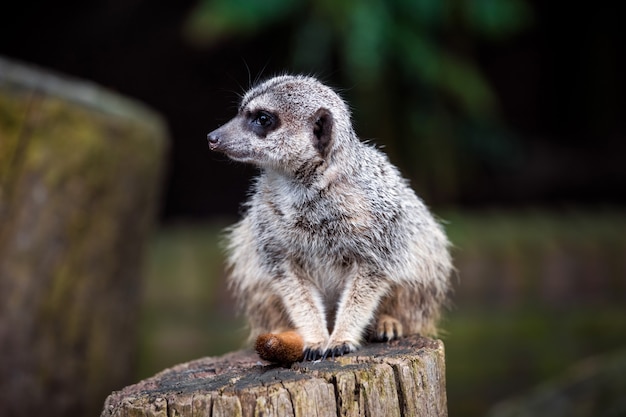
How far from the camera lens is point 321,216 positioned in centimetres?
315

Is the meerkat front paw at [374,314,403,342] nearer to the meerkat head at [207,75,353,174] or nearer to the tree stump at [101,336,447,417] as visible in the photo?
the tree stump at [101,336,447,417]

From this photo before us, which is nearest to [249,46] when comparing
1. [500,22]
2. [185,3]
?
[185,3]

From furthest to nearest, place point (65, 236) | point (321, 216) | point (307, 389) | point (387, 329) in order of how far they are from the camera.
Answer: point (65, 236), point (387, 329), point (321, 216), point (307, 389)

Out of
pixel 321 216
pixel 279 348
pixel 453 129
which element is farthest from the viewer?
pixel 453 129

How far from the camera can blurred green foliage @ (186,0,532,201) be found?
7460 mm

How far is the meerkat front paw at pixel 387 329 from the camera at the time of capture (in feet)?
10.9

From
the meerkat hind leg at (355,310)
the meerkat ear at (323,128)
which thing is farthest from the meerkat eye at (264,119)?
the meerkat hind leg at (355,310)

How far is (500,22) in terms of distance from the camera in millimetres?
7809

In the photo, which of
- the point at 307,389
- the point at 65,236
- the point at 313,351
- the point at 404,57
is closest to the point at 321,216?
the point at 313,351

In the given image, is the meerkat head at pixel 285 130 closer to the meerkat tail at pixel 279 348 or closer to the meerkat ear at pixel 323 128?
the meerkat ear at pixel 323 128

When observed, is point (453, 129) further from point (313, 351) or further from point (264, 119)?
point (313, 351)

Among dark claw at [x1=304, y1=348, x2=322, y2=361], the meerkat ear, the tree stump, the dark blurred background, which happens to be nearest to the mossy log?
the dark blurred background

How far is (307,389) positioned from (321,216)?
74 centimetres

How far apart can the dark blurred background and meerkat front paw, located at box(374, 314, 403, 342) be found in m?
2.19
